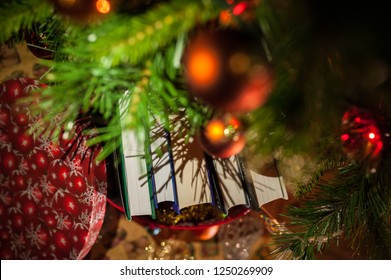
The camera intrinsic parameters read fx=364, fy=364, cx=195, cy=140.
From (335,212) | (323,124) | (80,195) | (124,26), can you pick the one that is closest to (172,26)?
(124,26)

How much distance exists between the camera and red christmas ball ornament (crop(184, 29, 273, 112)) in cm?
24

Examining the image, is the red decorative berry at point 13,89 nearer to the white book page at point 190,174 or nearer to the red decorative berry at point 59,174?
the red decorative berry at point 59,174

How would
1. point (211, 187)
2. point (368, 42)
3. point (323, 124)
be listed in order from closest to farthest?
point (368, 42)
point (323, 124)
point (211, 187)

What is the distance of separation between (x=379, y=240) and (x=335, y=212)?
74 mm

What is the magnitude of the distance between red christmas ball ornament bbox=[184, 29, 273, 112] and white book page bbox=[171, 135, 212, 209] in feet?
1.09

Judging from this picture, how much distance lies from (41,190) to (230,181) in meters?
0.37

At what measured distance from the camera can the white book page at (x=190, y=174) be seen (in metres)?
0.60

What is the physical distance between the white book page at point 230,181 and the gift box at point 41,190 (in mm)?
208

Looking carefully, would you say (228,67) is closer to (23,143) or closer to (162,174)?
(162,174)

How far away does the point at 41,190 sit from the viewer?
70cm

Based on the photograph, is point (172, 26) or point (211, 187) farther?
point (211, 187)

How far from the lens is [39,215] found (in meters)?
0.71

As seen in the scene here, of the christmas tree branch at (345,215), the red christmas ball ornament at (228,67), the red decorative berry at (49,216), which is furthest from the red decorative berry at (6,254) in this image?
the red christmas ball ornament at (228,67)
